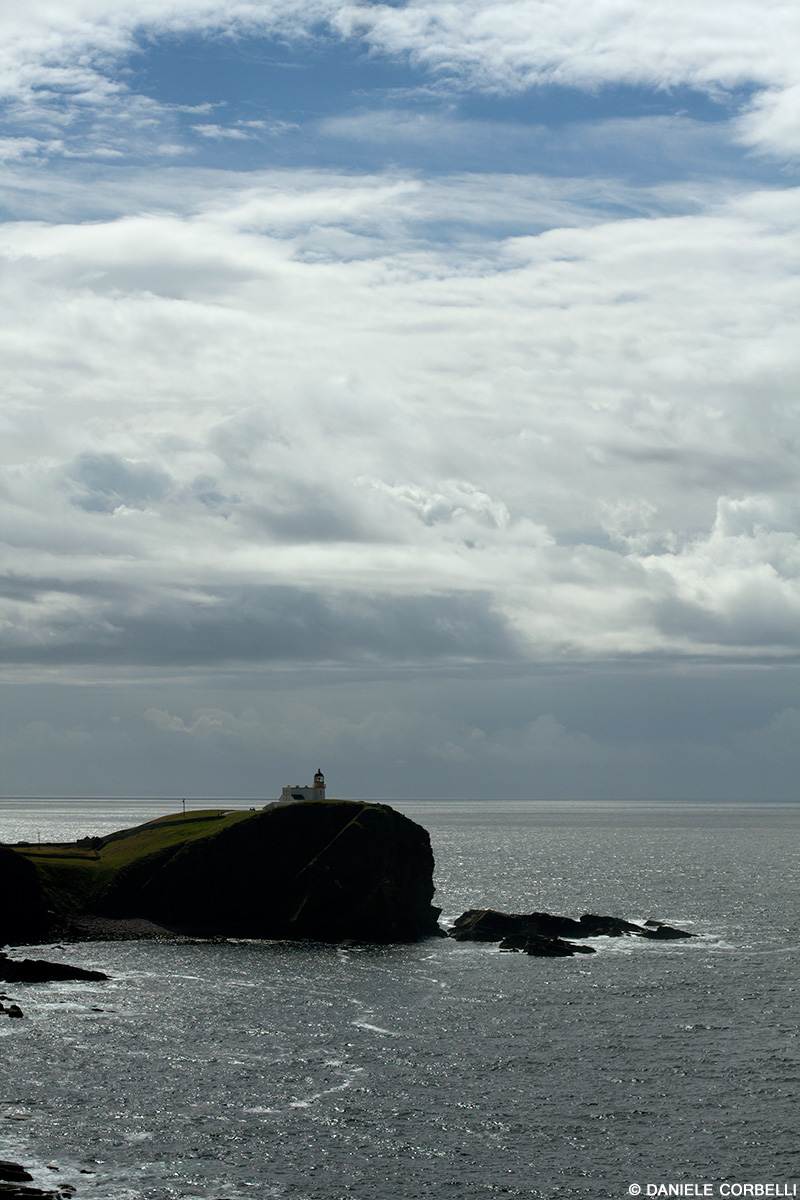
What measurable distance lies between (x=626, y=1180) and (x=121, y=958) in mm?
70261

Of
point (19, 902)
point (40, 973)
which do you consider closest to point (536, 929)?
point (40, 973)

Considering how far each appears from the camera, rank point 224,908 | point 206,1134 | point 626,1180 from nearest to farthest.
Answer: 1. point 626,1180
2. point 206,1134
3. point 224,908

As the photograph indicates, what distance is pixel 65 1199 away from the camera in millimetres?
48938

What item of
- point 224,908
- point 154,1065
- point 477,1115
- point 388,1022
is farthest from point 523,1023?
point 224,908

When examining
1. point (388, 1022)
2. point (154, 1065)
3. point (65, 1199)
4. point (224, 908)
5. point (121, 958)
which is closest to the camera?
point (65, 1199)

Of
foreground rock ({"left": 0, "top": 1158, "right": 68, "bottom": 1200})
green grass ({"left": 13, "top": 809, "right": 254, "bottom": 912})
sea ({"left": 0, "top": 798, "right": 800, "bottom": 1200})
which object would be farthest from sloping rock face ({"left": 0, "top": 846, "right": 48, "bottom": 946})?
foreground rock ({"left": 0, "top": 1158, "right": 68, "bottom": 1200})

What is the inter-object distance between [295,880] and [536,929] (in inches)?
1155

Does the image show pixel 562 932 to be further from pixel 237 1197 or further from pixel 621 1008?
pixel 237 1197

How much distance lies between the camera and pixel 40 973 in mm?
99438

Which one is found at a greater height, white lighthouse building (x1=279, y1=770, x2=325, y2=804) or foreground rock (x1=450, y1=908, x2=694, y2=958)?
white lighthouse building (x1=279, y1=770, x2=325, y2=804)

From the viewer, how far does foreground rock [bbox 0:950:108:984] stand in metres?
99.2

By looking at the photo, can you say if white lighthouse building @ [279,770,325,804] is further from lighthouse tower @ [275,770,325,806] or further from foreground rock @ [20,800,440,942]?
foreground rock @ [20,800,440,942]

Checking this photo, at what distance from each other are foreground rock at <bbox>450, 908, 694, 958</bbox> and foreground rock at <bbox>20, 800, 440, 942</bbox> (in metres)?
4.94

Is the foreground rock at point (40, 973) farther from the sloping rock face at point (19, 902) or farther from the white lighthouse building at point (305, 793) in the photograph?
the white lighthouse building at point (305, 793)
